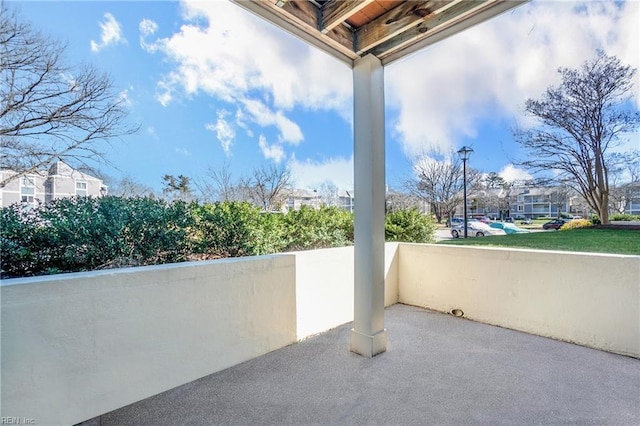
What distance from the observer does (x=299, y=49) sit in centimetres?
414

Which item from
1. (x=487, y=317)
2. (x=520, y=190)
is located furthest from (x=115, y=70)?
(x=520, y=190)

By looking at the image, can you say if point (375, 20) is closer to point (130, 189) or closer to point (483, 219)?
point (130, 189)

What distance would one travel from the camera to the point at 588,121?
17.4 feet

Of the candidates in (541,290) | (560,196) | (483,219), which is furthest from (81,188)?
(483,219)

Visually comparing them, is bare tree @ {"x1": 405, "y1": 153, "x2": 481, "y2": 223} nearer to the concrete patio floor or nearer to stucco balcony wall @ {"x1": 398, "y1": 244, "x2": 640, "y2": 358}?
stucco balcony wall @ {"x1": 398, "y1": 244, "x2": 640, "y2": 358}

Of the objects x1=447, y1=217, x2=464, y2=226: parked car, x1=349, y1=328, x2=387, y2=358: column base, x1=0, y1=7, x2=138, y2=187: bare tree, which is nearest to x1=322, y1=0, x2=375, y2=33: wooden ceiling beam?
x1=0, y1=7, x2=138, y2=187: bare tree

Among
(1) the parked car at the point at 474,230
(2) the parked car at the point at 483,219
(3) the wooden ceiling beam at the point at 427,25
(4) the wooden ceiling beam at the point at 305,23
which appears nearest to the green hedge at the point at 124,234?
(4) the wooden ceiling beam at the point at 305,23

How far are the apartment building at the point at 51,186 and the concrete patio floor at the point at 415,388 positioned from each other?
192 centimetres

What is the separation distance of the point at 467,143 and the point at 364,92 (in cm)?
594

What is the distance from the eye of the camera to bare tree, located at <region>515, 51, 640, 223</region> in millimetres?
4898

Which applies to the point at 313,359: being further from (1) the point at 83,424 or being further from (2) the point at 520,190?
(2) the point at 520,190

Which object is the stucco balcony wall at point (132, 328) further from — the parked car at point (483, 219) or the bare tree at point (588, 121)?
the parked car at point (483, 219)

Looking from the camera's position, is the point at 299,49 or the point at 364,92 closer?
the point at 364,92

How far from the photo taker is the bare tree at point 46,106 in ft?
8.54
